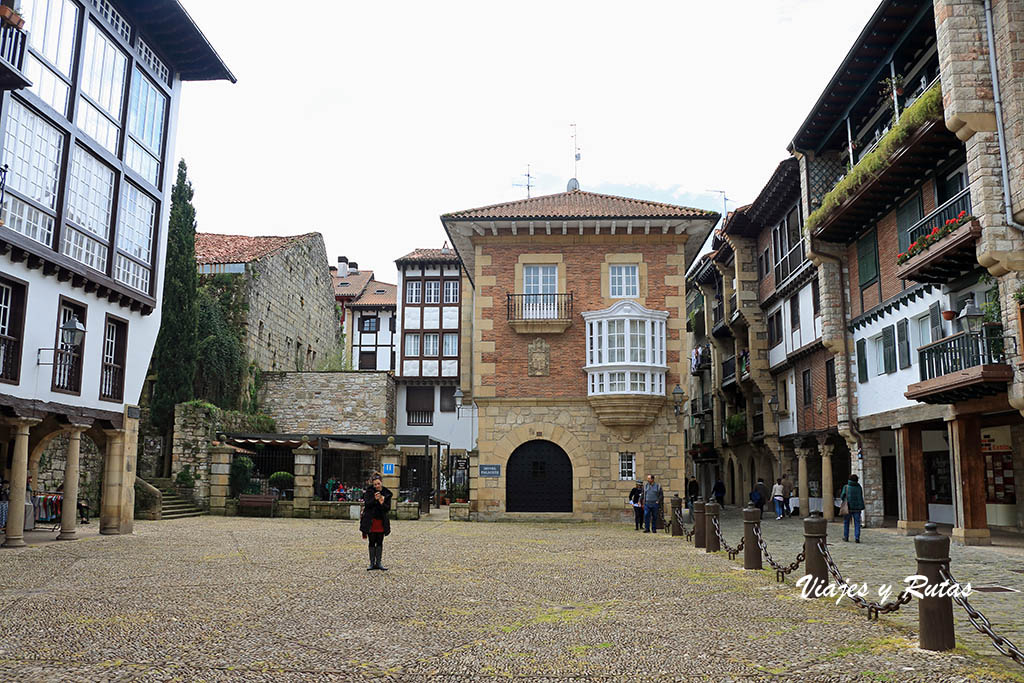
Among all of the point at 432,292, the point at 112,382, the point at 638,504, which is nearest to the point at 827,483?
the point at 638,504

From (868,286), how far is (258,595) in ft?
58.8

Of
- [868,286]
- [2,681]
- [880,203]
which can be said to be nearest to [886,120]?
[880,203]

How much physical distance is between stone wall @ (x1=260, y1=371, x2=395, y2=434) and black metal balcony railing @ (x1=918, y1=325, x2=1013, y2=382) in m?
27.2

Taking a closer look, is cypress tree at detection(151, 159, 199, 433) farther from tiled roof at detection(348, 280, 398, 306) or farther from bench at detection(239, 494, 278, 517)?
tiled roof at detection(348, 280, 398, 306)

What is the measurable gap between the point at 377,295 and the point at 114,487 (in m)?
34.4

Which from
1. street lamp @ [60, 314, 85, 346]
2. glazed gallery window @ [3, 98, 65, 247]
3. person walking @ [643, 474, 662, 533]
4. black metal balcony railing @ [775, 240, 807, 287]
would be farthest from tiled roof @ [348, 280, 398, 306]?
glazed gallery window @ [3, 98, 65, 247]

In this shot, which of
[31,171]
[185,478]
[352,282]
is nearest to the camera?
[31,171]

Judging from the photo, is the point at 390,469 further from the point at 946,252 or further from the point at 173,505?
the point at 946,252

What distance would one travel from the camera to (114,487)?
768 inches

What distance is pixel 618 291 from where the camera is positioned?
27031 mm

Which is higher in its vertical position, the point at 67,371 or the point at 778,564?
the point at 67,371

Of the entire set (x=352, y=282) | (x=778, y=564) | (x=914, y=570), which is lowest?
(x=914, y=570)

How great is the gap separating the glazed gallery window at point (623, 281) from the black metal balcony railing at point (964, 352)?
1015 cm

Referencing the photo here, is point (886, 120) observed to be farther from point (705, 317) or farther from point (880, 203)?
point (705, 317)
